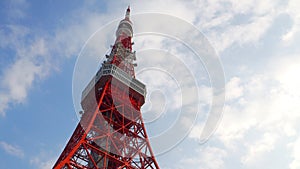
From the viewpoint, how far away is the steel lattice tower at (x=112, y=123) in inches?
772

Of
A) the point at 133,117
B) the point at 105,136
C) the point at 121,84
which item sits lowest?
the point at 105,136

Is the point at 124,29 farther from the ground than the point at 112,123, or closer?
farther from the ground

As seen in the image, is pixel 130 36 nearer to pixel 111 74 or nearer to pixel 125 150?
pixel 111 74

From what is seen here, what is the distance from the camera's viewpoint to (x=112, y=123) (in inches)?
896

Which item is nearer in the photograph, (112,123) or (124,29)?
(112,123)

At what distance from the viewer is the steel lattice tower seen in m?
19.6

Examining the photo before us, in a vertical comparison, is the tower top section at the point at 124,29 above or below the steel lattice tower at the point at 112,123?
above

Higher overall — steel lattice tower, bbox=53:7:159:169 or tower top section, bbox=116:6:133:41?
tower top section, bbox=116:6:133:41

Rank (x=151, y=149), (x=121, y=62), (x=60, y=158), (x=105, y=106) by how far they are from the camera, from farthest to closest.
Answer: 1. (x=121, y=62)
2. (x=105, y=106)
3. (x=151, y=149)
4. (x=60, y=158)

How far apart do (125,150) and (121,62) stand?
9.80 m

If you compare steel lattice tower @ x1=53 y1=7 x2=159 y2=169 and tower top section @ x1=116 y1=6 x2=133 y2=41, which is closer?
steel lattice tower @ x1=53 y1=7 x2=159 y2=169

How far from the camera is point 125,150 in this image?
21109mm

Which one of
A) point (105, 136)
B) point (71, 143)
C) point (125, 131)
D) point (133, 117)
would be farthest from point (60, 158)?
point (133, 117)

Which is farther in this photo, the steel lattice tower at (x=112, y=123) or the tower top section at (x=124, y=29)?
the tower top section at (x=124, y=29)
